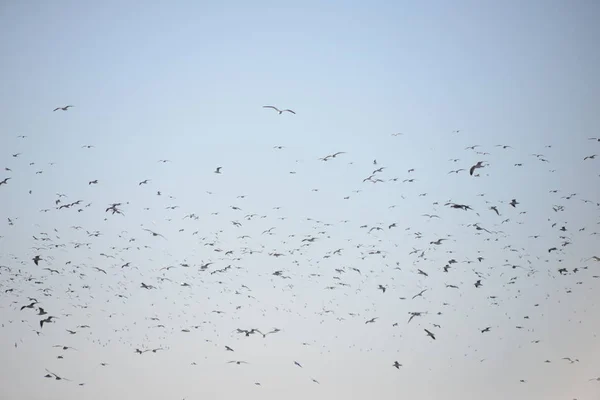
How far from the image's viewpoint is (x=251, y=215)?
19.9 m

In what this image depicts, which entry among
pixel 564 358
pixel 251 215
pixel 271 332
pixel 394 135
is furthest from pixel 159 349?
pixel 564 358

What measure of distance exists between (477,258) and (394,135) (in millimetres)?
5235

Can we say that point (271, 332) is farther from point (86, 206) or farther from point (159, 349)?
point (86, 206)

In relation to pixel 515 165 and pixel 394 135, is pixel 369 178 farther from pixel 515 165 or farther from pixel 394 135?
pixel 515 165

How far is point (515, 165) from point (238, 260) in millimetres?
10320

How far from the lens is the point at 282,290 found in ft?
64.0

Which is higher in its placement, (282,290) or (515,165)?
(515,165)

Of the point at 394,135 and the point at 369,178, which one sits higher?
the point at 394,135

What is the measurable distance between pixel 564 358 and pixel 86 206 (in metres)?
17.0

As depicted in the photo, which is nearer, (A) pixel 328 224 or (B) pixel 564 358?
(B) pixel 564 358

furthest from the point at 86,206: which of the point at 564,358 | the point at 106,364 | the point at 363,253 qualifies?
the point at 564,358

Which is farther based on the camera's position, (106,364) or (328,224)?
(328,224)

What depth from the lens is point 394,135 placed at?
19.2 metres

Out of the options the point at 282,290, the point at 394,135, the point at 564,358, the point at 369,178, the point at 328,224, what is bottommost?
the point at 564,358
